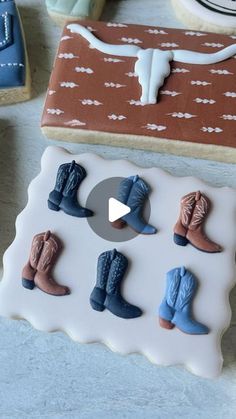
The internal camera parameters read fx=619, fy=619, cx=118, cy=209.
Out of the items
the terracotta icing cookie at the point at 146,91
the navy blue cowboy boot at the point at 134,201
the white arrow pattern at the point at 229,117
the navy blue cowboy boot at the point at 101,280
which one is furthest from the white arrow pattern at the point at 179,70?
the navy blue cowboy boot at the point at 101,280

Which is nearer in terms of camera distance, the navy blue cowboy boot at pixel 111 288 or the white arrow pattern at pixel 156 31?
the navy blue cowboy boot at pixel 111 288

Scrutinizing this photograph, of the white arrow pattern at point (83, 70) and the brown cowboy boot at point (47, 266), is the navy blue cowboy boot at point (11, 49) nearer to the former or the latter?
the white arrow pattern at point (83, 70)

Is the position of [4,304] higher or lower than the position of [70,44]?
lower

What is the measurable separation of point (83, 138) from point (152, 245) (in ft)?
0.77

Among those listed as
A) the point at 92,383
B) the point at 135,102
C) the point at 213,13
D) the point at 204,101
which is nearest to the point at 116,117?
the point at 135,102

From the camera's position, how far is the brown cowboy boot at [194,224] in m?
0.87

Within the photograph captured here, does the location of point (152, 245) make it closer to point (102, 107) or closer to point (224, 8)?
point (102, 107)

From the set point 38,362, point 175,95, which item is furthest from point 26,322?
point 175,95

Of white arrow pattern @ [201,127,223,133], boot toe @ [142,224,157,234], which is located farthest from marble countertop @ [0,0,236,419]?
white arrow pattern @ [201,127,223,133]

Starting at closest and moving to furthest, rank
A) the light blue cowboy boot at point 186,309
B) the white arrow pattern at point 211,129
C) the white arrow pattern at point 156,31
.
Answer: the light blue cowboy boot at point 186,309, the white arrow pattern at point 211,129, the white arrow pattern at point 156,31

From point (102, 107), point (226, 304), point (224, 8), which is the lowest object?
point (226, 304)

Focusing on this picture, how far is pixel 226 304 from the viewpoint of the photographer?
0.85 m

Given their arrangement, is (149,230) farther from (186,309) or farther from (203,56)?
(203,56)

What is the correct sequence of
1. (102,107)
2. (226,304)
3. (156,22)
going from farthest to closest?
(156,22), (102,107), (226,304)
